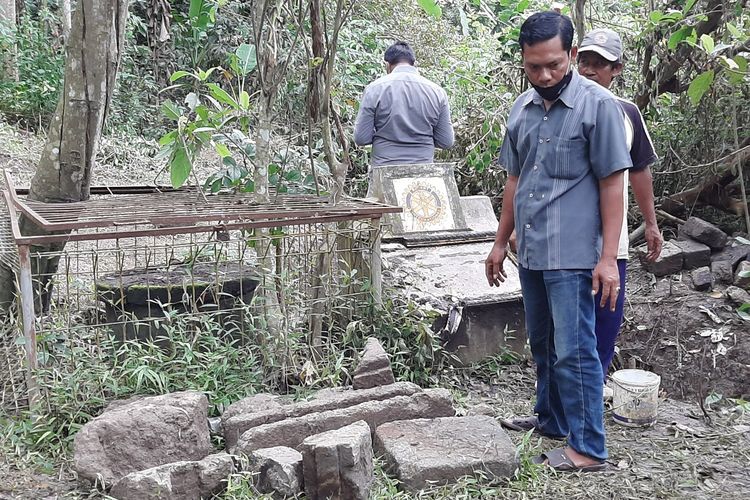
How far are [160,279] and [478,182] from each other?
3832mm

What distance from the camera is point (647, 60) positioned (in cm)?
580

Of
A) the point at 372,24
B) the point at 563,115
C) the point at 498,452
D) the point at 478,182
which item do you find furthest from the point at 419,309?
the point at 372,24

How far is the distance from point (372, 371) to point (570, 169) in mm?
1285

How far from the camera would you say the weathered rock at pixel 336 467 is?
96.8 inches

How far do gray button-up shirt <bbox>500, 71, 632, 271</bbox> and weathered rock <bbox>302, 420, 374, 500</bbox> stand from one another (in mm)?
1023

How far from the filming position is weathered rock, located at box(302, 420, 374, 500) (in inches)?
96.8

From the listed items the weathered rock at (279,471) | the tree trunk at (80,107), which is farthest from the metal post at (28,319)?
the weathered rock at (279,471)

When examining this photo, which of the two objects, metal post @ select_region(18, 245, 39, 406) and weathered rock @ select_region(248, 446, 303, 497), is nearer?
weathered rock @ select_region(248, 446, 303, 497)

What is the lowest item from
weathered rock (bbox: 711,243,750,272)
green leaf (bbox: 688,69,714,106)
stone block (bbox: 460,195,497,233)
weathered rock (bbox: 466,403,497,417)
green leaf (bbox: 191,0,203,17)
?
weathered rock (bbox: 466,403,497,417)

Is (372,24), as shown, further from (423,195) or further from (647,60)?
(423,195)

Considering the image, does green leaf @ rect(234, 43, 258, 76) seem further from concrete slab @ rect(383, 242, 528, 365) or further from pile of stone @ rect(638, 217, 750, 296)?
pile of stone @ rect(638, 217, 750, 296)

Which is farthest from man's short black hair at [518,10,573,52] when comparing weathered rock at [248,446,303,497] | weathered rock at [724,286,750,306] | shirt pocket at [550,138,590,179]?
weathered rock at [724,286,750,306]

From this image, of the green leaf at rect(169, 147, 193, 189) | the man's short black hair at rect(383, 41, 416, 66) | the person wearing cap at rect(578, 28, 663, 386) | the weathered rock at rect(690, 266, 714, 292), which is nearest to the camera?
the person wearing cap at rect(578, 28, 663, 386)

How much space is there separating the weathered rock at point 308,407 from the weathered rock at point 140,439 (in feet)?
0.35
